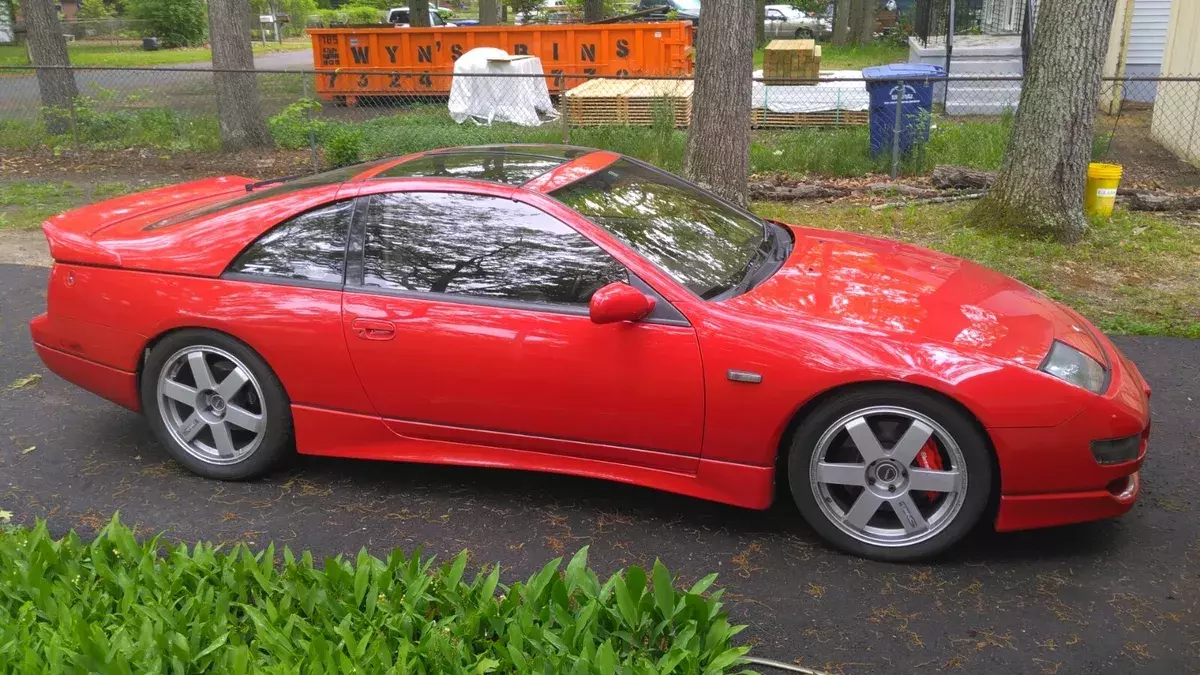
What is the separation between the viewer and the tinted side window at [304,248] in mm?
4336

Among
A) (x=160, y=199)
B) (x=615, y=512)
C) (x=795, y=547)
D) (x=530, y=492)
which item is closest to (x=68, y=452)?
(x=160, y=199)

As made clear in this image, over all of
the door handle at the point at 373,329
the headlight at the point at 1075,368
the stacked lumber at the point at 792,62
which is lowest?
the headlight at the point at 1075,368

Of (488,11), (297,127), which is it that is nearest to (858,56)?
(488,11)

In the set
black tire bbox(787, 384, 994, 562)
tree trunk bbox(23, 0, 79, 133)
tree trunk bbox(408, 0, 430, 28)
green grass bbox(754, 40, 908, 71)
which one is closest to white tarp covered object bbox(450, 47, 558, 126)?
tree trunk bbox(23, 0, 79, 133)

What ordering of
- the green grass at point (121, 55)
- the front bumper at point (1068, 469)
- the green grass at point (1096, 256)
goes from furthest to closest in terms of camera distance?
the green grass at point (121, 55), the green grass at point (1096, 256), the front bumper at point (1068, 469)

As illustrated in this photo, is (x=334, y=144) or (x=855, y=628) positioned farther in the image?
(x=334, y=144)

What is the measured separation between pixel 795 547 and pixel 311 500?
206cm

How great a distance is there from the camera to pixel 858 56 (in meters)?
27.0

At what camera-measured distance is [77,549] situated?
3.58m

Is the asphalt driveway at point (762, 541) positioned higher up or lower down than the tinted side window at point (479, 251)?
lower down

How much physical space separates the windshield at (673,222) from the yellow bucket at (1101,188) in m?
5.22

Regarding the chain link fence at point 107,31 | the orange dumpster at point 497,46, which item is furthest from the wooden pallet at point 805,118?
the chain link fence at point 107,31

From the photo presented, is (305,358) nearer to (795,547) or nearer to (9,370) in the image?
(795,547)

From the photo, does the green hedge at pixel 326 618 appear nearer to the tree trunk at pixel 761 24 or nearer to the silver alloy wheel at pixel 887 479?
the silver alloy wheel at pixel 887 479
